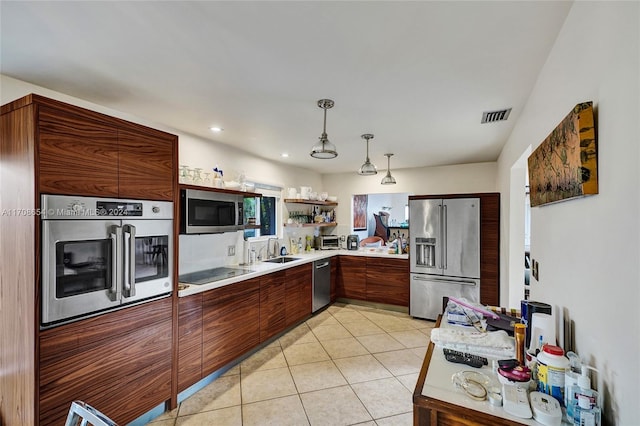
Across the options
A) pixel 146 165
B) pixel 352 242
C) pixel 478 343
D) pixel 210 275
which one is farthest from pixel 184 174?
pixel 352 242

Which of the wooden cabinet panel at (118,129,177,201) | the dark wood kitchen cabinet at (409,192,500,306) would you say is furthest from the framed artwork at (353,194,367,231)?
the wooden cabinet panel at (118,129,177,201)

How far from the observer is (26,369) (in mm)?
1561

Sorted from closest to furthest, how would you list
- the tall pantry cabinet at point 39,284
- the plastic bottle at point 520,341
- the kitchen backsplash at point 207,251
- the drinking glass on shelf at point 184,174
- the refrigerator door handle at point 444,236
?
the plastic bottle at point 520,341 → the tall pantry cabinet at point 39,284 → the drinking glass on shelf at point 184,174 → the kitchen backsplash at point 207,251 → the refrigerator door handle at point 444,236

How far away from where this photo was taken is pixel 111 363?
1.87 meters

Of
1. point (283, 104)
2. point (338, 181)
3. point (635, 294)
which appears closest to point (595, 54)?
point (635, 294)

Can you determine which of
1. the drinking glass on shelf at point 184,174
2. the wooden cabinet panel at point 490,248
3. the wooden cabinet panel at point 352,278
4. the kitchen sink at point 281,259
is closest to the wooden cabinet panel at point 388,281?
the wooden cabinet panel at point 352,278

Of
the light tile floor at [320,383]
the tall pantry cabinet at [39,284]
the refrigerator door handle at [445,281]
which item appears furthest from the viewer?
the refrigerator door handle at [445,281]

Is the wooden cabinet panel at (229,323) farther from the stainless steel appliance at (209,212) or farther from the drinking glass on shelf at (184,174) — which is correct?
the drinking glass on shelf at (184,174)

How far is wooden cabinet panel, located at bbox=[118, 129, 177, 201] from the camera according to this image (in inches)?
77.6

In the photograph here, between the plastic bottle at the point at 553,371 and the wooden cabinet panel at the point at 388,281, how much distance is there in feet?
11.6

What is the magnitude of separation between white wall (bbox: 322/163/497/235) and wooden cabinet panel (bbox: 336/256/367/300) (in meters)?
0.96

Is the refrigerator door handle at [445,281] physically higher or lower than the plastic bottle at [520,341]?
lower

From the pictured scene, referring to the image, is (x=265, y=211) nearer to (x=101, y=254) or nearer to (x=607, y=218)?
(x=101, y=254)

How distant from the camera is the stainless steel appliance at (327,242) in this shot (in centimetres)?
553
